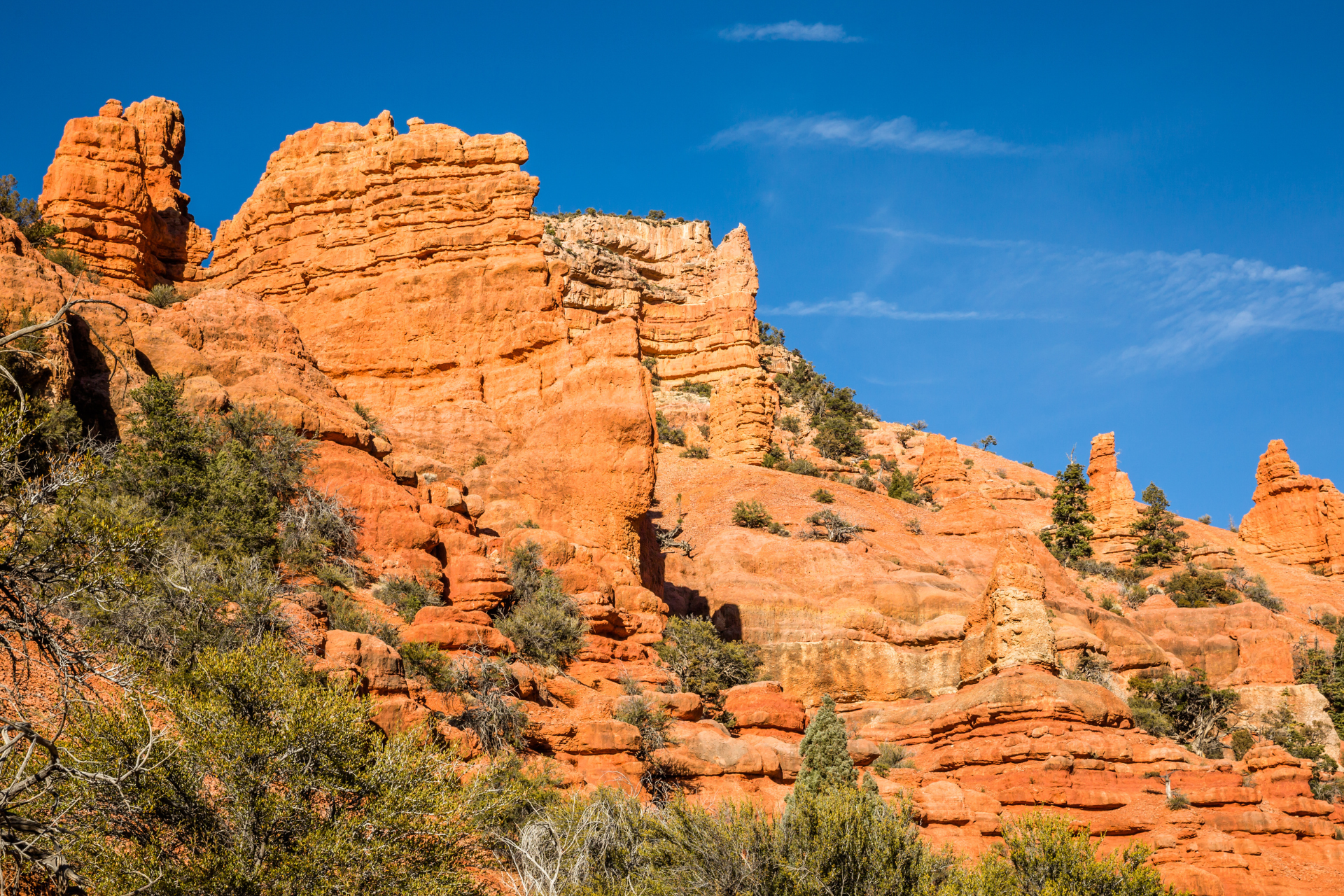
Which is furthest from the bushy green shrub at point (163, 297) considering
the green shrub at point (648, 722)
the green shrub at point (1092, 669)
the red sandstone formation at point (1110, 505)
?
the red sandstone formation at point (1110, 505)

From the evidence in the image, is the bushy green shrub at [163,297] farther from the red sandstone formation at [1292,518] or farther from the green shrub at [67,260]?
the red sandstone formation at [1292,518]

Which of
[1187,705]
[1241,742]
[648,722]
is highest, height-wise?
[1187,705]

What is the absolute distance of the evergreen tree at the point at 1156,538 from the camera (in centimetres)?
→ 4925

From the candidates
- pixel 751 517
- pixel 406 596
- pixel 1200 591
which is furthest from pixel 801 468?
pixel 406 596

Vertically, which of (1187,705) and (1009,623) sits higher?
(1009,623)

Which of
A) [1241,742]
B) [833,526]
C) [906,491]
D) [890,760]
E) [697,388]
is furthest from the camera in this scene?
[697,388]

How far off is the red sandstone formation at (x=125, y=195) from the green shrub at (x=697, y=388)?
3029 cm

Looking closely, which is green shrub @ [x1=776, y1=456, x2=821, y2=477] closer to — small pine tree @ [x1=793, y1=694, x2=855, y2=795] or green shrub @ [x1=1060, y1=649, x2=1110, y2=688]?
green shrub @ [x1=1060, y1=649, x2=1110, y2=688]

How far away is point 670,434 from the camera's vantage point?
170ft

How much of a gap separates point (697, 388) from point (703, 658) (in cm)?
3819

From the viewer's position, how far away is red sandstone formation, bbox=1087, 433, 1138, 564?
50688mm

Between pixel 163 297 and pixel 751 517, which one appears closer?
pixel 163 297

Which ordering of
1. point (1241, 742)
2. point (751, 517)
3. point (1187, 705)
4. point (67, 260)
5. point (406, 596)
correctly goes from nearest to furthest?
point (406, 596), point (67, 260), point (1241, 742), point (1187, 705), point (751, 517)

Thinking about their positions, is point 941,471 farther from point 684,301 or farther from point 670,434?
point 684,301
